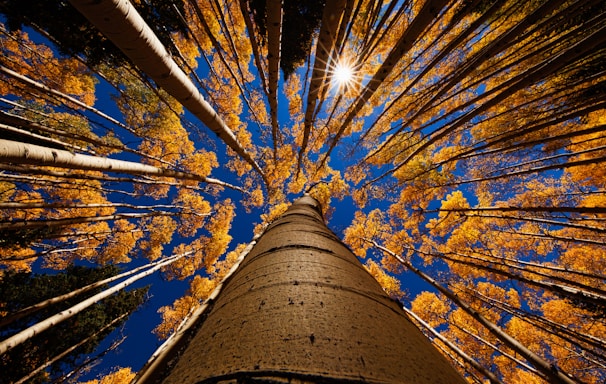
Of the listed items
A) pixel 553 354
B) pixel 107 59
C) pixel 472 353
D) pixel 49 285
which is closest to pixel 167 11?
pixel 107 59

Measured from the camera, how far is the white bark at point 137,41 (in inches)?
49.6

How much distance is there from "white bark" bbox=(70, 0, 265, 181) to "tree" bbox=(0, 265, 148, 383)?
7.68m

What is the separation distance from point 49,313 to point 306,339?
11799 millimetres

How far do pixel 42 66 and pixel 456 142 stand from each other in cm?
1626

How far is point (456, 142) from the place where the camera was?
30.2ft

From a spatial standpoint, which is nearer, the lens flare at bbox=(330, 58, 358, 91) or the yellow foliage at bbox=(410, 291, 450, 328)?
the lens flare at bbox=(330, 58, 358, 91)

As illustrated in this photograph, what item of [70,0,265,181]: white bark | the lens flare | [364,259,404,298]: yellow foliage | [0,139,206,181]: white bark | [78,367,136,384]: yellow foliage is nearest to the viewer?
[70,0,265,181]: white bark

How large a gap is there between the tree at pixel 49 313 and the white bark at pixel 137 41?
25.2ft

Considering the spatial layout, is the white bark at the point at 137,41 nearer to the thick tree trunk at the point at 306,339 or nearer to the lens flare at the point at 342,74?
the thick tree trunk at the point at 306,339

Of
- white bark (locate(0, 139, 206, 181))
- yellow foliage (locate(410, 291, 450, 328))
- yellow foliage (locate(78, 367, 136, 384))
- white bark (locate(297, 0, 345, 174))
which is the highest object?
white bark (locate(297, 0, 345, 174))

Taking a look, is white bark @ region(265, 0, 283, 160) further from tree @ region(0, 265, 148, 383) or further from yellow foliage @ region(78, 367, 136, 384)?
yellow foliage @ region(78, 367, 136, 384)

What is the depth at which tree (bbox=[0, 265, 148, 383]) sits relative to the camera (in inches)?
260

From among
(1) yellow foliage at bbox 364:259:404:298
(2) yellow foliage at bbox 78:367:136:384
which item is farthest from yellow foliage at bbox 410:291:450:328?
(2) yellow foliage at bbox 78:367:136:384

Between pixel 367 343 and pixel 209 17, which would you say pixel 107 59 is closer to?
pixel 209 17
